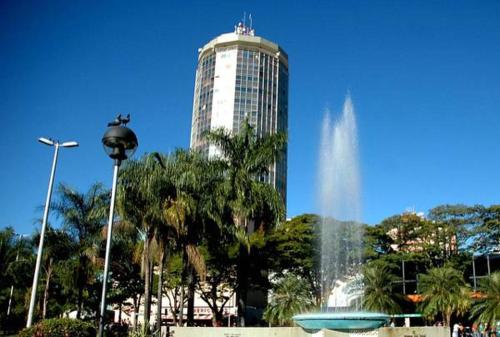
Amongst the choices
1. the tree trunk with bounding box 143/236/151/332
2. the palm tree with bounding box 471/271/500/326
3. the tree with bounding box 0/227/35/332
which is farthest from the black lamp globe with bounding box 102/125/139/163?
the palm tree with bounding box 471/271/500/326

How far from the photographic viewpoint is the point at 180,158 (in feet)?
82.7

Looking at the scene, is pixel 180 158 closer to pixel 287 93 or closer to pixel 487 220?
pixel 487 220

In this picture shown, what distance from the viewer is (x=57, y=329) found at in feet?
41.6

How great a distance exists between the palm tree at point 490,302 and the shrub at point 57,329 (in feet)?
98.7

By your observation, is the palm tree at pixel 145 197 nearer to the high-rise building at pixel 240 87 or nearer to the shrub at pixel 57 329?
the shrub at pixel 57 329

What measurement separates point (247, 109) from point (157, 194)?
75.7 m

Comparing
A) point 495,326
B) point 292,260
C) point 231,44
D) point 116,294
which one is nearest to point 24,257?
point 116,294

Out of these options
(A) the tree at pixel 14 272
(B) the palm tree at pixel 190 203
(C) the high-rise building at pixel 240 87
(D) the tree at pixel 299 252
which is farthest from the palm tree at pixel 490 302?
(C) the high-rise building at pixel 240 87

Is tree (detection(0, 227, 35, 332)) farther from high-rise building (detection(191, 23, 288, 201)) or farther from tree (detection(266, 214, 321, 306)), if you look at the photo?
high-rise building (detection(191, 23, 288, 201))

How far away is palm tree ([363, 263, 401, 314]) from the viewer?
40750 mm

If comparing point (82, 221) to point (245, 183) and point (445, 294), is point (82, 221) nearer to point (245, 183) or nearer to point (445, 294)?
point (245, 183)

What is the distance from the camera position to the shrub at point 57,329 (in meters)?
12.3

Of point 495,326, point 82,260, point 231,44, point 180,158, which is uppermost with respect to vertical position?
point 231,44

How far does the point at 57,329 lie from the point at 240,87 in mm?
88982
